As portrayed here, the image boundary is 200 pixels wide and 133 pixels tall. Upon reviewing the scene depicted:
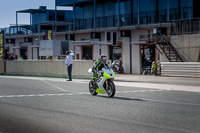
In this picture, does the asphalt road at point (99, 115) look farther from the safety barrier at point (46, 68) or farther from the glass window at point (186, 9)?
the glass window at point (186, 9)

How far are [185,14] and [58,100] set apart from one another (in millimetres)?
22939

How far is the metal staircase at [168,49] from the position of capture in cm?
2953

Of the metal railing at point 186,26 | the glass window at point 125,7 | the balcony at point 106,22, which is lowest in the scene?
the metal railing at point 186,26

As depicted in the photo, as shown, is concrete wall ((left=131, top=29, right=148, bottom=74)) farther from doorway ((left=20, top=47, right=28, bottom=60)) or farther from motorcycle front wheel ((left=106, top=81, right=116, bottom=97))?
motorcycle front wheel ((left=106, top=81, right=116, bottom=97))

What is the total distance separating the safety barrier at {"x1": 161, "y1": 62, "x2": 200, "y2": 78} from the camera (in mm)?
25703

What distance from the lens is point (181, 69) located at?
1050 inches

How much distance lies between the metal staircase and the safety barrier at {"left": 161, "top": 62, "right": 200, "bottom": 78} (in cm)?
221

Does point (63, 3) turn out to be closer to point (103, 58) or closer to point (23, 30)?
point (23, 30)

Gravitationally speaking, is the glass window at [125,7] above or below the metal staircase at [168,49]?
above

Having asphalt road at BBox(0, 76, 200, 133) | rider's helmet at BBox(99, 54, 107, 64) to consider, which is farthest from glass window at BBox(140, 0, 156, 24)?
asphalt road at BBox(0, 76, 200, 133)

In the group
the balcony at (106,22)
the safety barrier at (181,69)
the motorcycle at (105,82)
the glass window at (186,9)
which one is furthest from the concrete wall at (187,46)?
the motorcycle at (105,82)

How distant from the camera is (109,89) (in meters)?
13.2

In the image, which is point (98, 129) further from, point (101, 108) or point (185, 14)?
point (185, 14)

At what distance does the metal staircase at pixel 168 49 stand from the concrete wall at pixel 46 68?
7.71m
